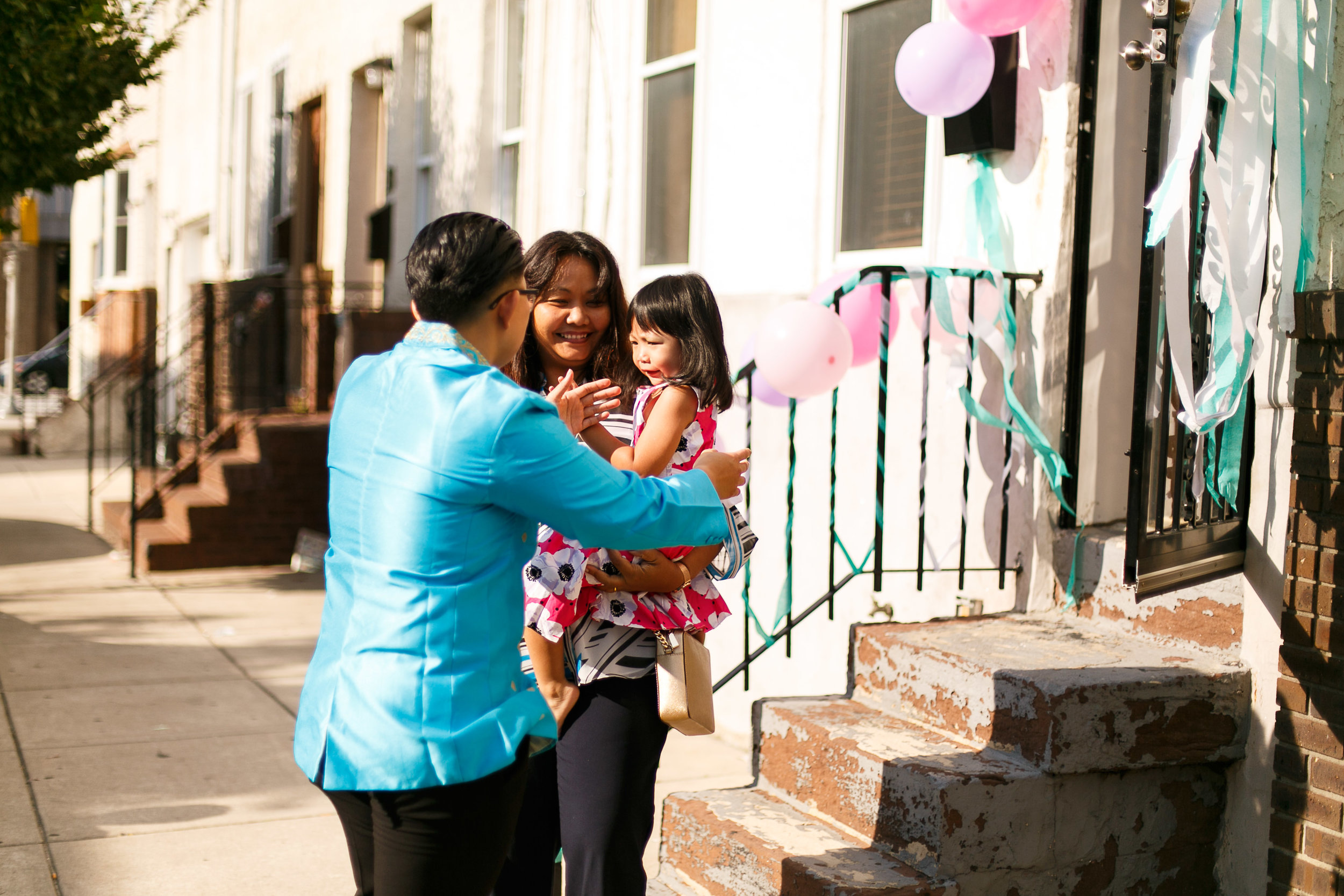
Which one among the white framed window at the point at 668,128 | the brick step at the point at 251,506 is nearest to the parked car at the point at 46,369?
the brick step at the point at 251,506

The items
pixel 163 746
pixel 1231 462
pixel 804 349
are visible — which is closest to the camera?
pixel 1231 462

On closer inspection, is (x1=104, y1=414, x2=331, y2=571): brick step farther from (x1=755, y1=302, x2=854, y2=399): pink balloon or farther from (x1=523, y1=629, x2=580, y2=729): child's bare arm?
(x1=523, y1=629, x2=580, y2=729): child's bare arm

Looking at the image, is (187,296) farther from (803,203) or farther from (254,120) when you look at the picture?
(803,203)

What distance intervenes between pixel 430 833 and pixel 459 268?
2.86 ft

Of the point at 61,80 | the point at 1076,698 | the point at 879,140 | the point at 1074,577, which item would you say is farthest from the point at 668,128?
the point at 1076,698

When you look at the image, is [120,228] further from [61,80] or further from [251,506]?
[61,80]

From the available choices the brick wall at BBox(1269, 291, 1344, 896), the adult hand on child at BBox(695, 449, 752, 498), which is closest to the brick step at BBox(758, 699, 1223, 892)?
the brick wall at BBox(1269, 291, 1344, 896)

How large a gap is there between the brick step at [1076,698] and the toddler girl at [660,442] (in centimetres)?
110

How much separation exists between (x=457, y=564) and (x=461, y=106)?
7.49m

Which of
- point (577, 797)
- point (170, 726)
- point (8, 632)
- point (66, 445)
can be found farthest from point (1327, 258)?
point (66, 445)

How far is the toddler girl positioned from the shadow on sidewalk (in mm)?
7993

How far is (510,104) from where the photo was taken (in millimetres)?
8453

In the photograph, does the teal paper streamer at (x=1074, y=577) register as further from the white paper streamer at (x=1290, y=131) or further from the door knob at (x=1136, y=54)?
the door knob at (x=1136, y=54)

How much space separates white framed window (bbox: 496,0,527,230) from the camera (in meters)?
8.28
